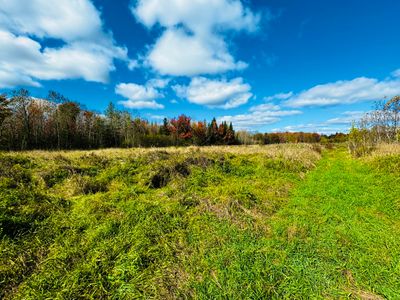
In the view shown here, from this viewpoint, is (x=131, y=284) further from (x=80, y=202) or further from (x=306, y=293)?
(x=80, y=202)

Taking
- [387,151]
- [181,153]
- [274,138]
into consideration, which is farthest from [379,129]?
[274,138]

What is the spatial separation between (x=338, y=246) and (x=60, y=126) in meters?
34.9

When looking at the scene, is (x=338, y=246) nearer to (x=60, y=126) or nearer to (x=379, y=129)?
(x=379, y=129)

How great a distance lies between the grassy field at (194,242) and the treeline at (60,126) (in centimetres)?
2517

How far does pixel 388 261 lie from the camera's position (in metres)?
3.02

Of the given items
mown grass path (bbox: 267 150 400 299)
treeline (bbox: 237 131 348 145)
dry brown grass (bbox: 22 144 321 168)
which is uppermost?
treeline (bbox: 237 131 348 145)

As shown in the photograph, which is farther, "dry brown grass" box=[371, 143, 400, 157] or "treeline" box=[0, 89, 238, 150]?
"treeline" box=[0, 89, 238, 150]

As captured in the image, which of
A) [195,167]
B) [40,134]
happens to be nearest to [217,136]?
[40,134]

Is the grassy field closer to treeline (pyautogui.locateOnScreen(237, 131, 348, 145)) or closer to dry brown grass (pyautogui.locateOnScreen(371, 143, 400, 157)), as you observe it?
dry brown grass (pyautogui.locateOnScreen(371, 143, 400, 157))

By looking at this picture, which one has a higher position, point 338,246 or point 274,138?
point 274,138

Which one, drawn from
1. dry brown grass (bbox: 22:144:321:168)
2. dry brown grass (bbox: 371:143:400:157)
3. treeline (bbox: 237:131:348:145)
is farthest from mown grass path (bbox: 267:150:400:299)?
treeline (bbox: 237:131:348:145)

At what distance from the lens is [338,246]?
11.3 feet

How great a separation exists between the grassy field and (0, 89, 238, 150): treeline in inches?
991

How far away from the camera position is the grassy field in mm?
2562
